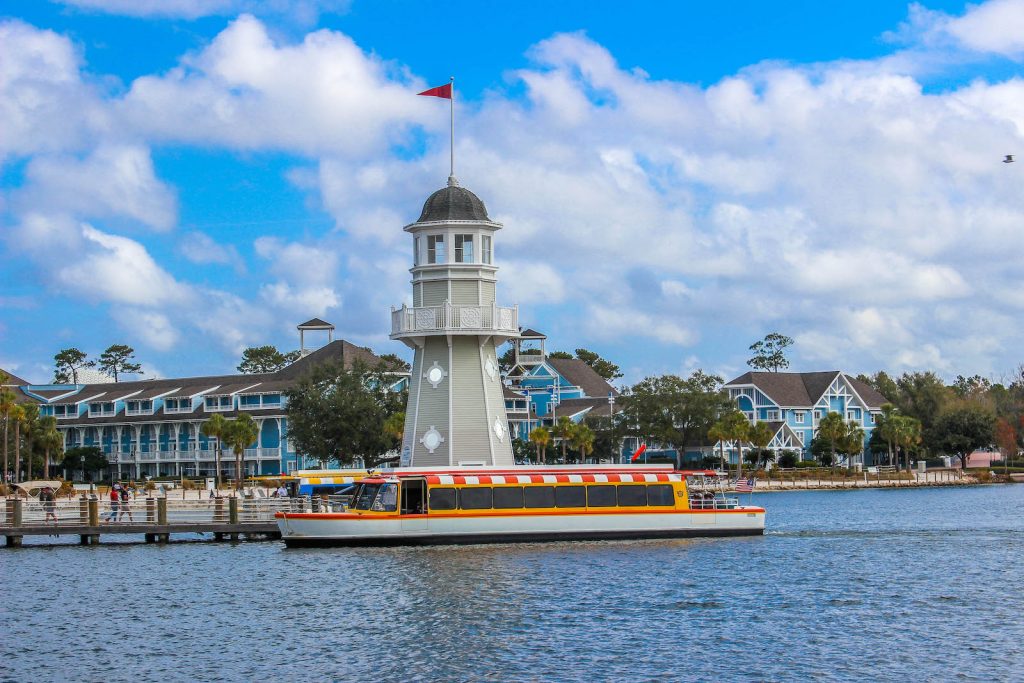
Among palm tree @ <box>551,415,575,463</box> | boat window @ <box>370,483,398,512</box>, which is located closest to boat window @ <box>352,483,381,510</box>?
boat window @ <box>370,483,398,512</box>

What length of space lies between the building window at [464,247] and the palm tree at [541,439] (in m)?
57.1

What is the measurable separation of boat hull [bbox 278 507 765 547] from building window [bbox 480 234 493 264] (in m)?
11.3

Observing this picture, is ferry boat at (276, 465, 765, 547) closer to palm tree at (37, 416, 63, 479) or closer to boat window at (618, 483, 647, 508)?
boat window at (618, 483, 647, 508)

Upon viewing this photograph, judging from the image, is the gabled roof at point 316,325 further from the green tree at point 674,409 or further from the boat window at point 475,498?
the boat window at point 475,498

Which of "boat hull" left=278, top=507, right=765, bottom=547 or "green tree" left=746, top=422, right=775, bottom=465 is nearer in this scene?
"boat hull" left=278, top=507, right=765, bottom=547

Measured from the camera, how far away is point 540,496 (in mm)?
47812

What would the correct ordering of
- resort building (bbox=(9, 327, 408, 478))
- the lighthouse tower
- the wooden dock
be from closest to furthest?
the wooden dock < the lighthouse tower < resort building (bbox=(9, 327, 408, 478))

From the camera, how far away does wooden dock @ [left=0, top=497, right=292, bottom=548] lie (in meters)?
51.4

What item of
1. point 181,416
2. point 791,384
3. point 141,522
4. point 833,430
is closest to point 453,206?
point 141,522

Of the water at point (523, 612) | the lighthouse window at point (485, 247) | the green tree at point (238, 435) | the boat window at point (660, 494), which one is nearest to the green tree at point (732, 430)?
the green tree at point (238, 435)

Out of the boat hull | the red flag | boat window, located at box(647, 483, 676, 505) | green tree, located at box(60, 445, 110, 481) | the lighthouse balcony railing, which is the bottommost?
the boat hull

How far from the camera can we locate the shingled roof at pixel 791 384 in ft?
424

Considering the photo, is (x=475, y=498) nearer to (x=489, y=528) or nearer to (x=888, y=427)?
(x=489, y=528)

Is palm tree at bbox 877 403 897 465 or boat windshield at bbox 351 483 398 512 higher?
palm tree at bbox 877 403 897 465
